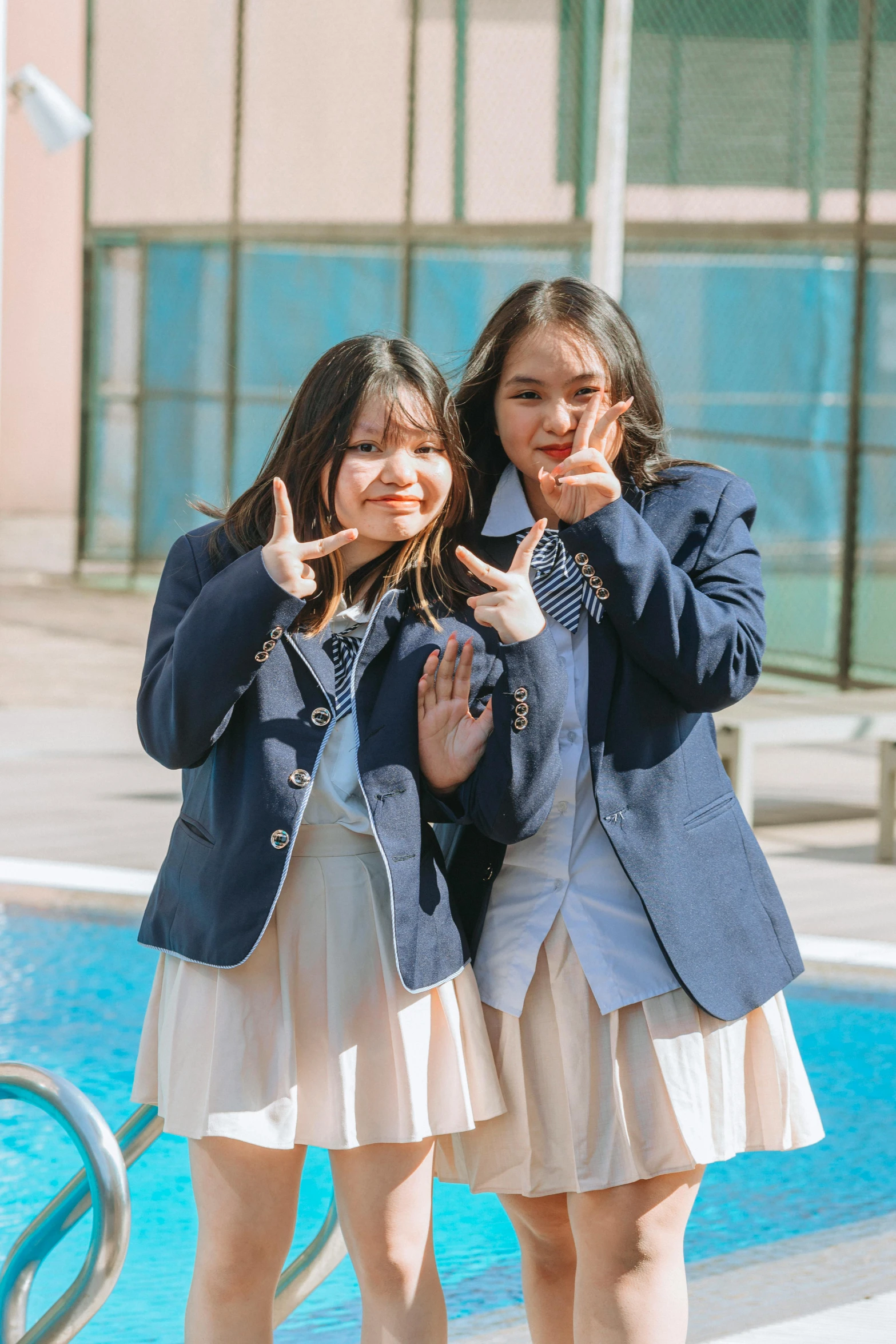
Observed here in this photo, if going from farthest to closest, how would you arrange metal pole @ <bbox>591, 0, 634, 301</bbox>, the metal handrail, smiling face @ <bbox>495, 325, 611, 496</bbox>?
metal pole @ <bbox>591, 0, 634, 301</bbox> < smiling face @ <bbox>495, 325, 611, 496</bbox> < the metal handrail

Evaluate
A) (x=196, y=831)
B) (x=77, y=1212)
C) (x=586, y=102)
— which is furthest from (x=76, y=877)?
(x=586, y=102)

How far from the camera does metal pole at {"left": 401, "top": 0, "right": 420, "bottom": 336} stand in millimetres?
14102

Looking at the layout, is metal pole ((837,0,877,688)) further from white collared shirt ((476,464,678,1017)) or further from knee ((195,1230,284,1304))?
knee ((195,1230,284,1304))

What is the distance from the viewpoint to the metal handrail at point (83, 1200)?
6.70ft

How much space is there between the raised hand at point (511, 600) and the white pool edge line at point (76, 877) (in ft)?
A: 13.5

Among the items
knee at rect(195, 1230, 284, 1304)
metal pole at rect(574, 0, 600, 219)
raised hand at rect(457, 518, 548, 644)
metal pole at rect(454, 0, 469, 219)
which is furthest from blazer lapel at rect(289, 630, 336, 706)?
metal pole at rect(454, 0, 469, 219)

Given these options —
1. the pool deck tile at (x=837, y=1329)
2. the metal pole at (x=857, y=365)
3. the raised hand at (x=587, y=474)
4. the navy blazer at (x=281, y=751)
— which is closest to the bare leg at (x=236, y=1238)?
the navy blazer at (x=281, y=751)

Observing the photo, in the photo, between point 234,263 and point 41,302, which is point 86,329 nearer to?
point 234,263

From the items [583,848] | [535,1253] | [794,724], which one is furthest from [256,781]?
[794,724]

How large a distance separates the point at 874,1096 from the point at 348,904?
10.8 ft

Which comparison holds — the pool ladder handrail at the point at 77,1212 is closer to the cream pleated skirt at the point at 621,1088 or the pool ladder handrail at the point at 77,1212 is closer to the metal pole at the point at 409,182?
the cream pleated skirt at the point at 621,1088

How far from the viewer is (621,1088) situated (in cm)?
221

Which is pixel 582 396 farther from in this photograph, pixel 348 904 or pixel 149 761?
pixel 149 761

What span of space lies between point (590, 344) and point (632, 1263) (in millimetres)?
1221
